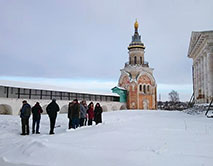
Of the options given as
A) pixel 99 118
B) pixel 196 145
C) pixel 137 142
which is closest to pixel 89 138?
pixel 137 142

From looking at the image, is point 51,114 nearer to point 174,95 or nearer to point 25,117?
point 25,117

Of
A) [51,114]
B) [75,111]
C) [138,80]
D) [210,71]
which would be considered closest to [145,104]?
[138,80]

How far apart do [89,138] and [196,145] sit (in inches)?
109

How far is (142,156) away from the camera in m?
4.27

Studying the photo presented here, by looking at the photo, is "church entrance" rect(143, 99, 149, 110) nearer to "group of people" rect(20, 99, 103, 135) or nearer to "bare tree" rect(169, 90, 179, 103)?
"group of people" rect(20, 99, 103, 135)

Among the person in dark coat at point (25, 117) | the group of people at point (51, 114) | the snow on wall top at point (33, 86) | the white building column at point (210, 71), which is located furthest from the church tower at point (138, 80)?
the person in dark coat at point (25, 117)

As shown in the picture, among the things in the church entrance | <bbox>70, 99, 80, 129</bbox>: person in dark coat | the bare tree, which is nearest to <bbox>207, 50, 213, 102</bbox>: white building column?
<bbox>70, 99, 80, 129</bbox>: person in dark coat

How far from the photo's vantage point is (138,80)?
3862 cm

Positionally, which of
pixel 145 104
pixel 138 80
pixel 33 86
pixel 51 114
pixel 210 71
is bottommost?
pixel 145 104

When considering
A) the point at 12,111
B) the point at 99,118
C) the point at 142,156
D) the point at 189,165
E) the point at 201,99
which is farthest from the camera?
the point at 201,99

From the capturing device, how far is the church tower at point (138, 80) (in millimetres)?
38000

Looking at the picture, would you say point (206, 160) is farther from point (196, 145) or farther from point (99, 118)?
point (99, 118)

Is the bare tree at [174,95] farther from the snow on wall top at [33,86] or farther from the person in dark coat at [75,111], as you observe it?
the person in dark coat at [75,111]

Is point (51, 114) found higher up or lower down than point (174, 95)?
lower down
